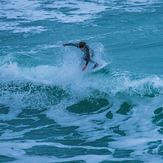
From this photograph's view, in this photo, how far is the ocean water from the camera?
548 cm

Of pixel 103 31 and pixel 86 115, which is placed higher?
pixel 103 31

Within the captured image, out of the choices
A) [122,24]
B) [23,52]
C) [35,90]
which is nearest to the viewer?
[35,90]

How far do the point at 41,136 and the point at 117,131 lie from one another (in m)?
2.04

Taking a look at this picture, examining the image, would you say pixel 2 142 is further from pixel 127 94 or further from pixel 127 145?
pixel 127 94

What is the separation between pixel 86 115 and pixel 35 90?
2572 mm

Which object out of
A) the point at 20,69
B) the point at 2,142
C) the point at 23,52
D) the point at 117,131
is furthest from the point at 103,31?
the point at 2,142

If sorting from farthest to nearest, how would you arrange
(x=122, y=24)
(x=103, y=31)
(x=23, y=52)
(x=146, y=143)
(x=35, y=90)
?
(x=122, y=24) < (x=103, y=31) < (x=23, y=52) < (x=35, y=90) < (x=146, y=143)

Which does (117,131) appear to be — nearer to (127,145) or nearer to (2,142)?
(127,145)

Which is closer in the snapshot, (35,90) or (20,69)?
(35,90)

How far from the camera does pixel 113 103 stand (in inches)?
331

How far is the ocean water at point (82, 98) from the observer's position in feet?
18.0

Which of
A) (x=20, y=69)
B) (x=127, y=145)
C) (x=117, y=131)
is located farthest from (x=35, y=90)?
(x=127, y=145)

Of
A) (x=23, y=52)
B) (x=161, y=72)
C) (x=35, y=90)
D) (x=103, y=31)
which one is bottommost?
(x=35, y=90)

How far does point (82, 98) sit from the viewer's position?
28.4 feet
